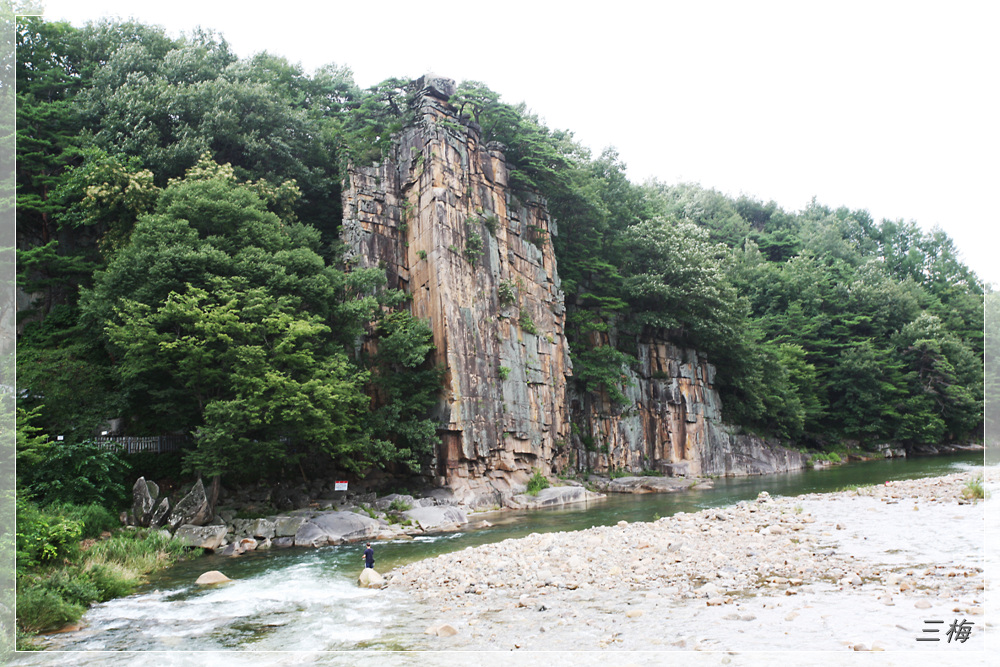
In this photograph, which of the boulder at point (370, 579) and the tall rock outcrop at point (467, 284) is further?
the tall rock outcrop at point (467, 284)

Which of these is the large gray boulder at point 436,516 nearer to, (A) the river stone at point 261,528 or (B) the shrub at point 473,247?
(A) the river stone at point 261,528

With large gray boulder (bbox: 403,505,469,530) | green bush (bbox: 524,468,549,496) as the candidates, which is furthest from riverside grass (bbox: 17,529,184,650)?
green bush (bbox: 524,468,549,496)

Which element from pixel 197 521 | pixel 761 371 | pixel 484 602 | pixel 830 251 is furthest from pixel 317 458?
pixel 830 251

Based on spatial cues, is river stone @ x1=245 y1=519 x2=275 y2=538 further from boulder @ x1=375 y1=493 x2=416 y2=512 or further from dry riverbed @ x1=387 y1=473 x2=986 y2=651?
dry riverbed @ x1=387 y1=473 x2=986 y2=651

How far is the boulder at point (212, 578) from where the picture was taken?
→ 14649mm

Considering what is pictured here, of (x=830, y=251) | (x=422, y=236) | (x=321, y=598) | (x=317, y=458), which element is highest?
(x=830, y=251)

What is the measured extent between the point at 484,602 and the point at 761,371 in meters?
38.6

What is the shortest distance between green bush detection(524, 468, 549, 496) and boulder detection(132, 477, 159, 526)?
1606cm

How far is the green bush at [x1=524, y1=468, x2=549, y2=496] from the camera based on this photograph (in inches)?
1215

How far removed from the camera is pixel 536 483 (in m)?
31.5

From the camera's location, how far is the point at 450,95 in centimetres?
3350

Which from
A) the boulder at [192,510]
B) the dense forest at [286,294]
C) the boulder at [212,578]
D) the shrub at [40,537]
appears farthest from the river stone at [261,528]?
the shrub at [40,537]

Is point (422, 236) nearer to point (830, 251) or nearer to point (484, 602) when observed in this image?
point (484, 602)

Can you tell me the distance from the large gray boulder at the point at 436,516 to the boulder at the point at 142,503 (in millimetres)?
8318
